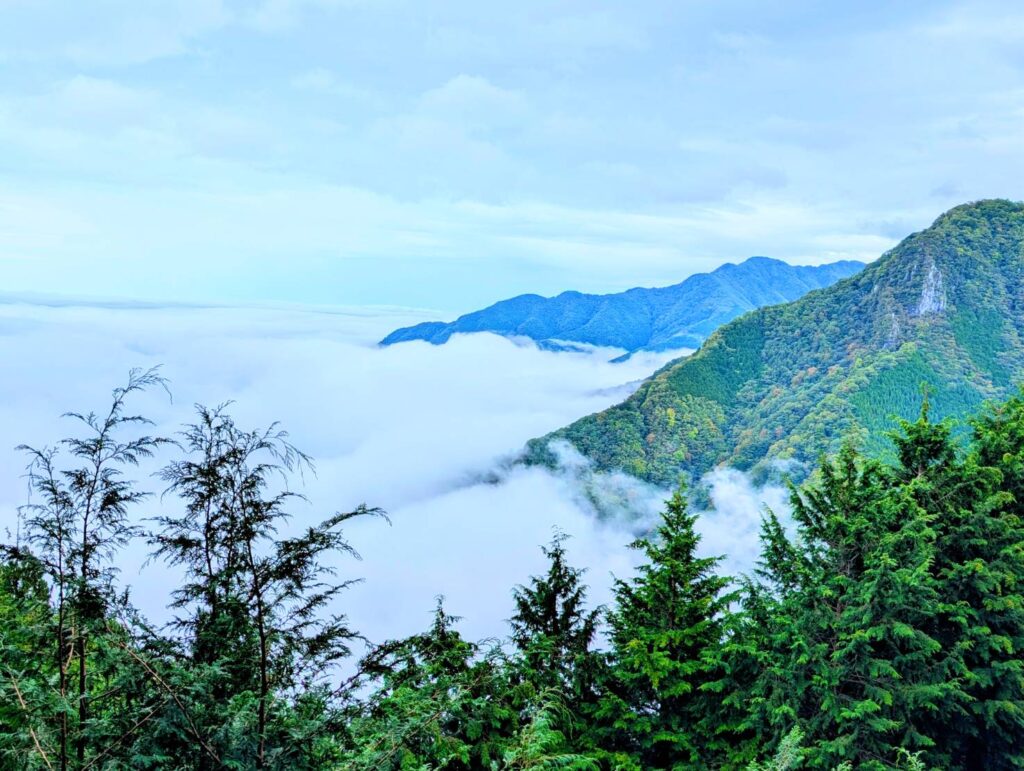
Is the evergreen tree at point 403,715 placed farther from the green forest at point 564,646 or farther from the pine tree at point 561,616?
the pine tree at point 561,616

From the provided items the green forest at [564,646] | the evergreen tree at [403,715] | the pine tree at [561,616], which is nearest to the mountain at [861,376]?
the green forest at [564,646]

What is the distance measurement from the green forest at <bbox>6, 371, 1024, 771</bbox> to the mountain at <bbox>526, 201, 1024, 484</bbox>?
130 meters

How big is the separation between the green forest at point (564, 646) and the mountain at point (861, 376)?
12994 cm

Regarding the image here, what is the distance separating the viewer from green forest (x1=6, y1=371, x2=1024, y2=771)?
4.79 metres

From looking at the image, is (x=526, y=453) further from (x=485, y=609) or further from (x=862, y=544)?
(x=862, y=544)

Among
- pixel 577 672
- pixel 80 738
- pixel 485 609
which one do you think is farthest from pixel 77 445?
pixel 485 609

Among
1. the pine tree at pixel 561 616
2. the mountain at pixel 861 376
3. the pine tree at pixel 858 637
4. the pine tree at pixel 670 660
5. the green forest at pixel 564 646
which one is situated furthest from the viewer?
the mountain at pixel 861 376

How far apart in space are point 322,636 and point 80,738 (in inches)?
63.4

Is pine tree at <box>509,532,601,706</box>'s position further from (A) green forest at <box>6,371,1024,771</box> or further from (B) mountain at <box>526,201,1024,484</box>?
(B) mountain at <box>526,201,1024,484</box>

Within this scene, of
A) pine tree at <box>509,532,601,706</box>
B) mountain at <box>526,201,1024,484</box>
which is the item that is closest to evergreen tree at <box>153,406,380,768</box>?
pine tree at <box>509,532,601,706</box>

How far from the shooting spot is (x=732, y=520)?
141 metres

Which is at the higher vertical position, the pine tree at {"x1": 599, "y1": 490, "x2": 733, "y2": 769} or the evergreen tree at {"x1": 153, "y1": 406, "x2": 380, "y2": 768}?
the evergreen tree at {"x1": 153, "y1": 406, "x2": 380, "y2": 768}

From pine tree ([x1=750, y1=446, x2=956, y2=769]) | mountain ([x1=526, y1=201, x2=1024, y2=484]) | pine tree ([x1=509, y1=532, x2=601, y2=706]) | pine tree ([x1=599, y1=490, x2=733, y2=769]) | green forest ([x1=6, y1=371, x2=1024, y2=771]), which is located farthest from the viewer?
mountain ([x1=526, y1=201, x2=1024, y2=484])

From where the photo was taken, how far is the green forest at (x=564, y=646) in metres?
4.79
